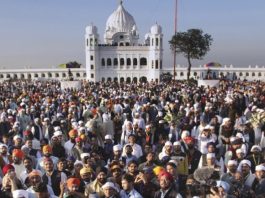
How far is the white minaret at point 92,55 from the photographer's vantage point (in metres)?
73.8

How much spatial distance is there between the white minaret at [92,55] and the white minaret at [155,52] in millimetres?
9417

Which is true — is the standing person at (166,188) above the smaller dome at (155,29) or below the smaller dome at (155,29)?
below

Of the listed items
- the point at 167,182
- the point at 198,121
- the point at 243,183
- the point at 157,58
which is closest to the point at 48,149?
the point at 167,182

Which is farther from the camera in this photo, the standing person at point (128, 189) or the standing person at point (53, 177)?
the standing person at point (53, 177)

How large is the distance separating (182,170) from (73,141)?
2.63m

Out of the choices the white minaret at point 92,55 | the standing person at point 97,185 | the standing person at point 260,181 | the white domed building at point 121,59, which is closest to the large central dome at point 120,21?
the white domed building at point 121,59

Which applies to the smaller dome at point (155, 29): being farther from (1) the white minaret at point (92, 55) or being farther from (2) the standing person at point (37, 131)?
(2) the standing person at point (37, 131)

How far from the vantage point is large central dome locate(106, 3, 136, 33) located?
8025 centimetres

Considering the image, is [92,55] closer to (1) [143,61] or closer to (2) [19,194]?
(1) [143,61]

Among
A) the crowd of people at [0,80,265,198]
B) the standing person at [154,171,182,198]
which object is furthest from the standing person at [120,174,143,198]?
the standing person at [154,171,182,198]

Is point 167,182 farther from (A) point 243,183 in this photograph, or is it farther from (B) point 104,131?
(B) point 104,131

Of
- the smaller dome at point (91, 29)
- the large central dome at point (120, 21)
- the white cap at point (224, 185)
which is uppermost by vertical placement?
the large central dome at point (120, 21)

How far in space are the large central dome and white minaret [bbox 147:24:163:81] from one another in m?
7.04

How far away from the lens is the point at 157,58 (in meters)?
72.9
